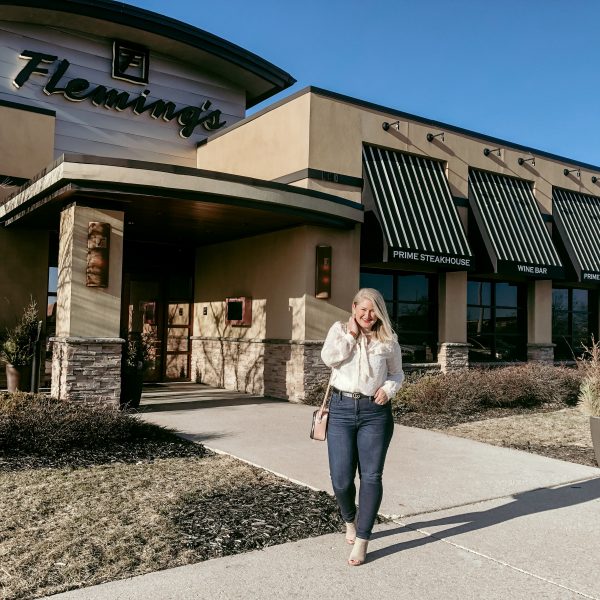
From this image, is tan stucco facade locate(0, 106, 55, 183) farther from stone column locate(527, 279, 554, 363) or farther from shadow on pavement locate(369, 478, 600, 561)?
stone column locate(527, 279, 554, 363)

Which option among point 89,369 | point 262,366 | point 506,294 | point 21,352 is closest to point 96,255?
point 89,369

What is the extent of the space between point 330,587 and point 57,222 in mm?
10870

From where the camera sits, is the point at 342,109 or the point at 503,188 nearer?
the point at 342,109

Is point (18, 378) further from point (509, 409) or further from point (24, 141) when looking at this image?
point (509, 409)

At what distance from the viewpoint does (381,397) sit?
14.4ft

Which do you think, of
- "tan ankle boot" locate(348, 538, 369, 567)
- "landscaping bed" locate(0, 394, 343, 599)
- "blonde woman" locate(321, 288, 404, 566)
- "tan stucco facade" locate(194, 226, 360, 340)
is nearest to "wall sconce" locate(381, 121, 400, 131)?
"tan stucco facade" locate(194, 226, 360, 340)

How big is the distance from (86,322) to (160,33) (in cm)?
973

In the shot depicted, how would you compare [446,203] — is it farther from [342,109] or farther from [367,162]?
[342,109]

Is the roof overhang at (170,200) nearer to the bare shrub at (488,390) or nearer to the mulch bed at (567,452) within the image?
the bare shrub at (488,390)

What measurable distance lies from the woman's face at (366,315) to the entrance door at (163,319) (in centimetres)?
1127

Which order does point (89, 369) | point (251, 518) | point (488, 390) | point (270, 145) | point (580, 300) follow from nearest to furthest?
1. point (251, 518)
2. point (89, 369)
3. point (488, 390)
4. point (270, 145)
5. point (580, 300)

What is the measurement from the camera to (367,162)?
45.7 feet

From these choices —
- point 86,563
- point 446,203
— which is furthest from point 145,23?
point 86,563

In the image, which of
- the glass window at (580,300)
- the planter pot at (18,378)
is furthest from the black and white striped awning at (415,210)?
the planter pot at (18,378)
